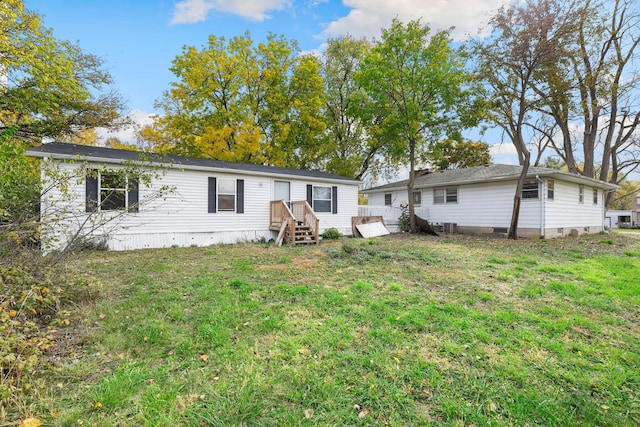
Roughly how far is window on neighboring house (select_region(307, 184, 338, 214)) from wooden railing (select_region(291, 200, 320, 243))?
118cm

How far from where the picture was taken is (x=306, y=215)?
11.2 meters

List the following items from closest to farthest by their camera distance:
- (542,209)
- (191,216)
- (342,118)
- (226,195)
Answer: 1. (191,216)
2. (226,195)
3. (542,209)
4. (342,118)

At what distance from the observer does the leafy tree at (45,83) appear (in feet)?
32.5

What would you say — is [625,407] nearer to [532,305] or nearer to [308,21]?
[532,305]

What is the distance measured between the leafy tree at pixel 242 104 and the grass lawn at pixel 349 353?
45.5ft

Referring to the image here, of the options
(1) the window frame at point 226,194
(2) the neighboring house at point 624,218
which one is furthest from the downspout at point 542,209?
(2) the neighboring house at point 624,218

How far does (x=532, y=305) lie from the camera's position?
412 centimetres

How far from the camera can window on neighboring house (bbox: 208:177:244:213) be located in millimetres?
10328

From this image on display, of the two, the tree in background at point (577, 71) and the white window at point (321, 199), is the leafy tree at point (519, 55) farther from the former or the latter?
the white window at point (321, 199)

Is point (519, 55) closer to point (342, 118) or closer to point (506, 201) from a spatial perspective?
point (506, 201)

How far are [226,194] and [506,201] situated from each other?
480 inches

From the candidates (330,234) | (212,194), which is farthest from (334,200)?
(212,194)

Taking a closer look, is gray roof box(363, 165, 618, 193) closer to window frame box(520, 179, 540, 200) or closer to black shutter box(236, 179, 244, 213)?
window frame box(520, 179, 540, 200)

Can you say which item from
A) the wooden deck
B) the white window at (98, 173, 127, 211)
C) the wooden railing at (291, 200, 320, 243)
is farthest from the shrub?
the white window at (98, 173, 127, 211)
